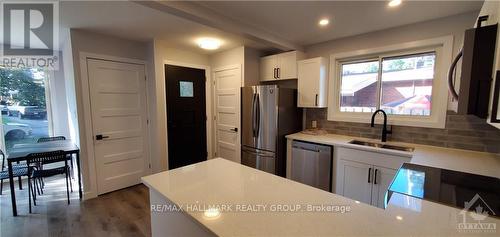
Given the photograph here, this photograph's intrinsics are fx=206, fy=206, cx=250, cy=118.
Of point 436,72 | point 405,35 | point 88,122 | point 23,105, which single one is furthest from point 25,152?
point 436,72

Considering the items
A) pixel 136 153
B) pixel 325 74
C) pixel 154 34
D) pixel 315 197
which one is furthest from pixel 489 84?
pixel 136 153

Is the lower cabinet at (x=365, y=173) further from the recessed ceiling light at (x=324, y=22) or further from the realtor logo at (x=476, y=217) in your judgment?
the recessed ceiling light at (x=324, y=22)

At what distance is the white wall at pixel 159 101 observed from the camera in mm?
3182

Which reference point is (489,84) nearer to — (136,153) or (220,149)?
(220,149)

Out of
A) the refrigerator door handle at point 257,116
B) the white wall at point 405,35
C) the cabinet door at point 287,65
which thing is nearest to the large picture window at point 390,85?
the white wall at point 405,35

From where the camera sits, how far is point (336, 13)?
221cm

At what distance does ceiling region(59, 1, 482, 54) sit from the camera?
6.61 ft

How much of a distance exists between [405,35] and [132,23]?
3311 millimetres

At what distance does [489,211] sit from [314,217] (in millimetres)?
865

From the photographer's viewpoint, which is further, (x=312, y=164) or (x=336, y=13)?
(x=312, y=164)

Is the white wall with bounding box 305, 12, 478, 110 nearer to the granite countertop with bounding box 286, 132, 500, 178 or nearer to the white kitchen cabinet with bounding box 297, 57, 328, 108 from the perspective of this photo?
the white kitchen cabinet with bounding box 297, 57, 328, 108

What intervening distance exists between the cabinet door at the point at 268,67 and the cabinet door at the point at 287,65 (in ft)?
0.33

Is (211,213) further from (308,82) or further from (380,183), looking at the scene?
(308,82)

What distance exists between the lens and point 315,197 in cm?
109
